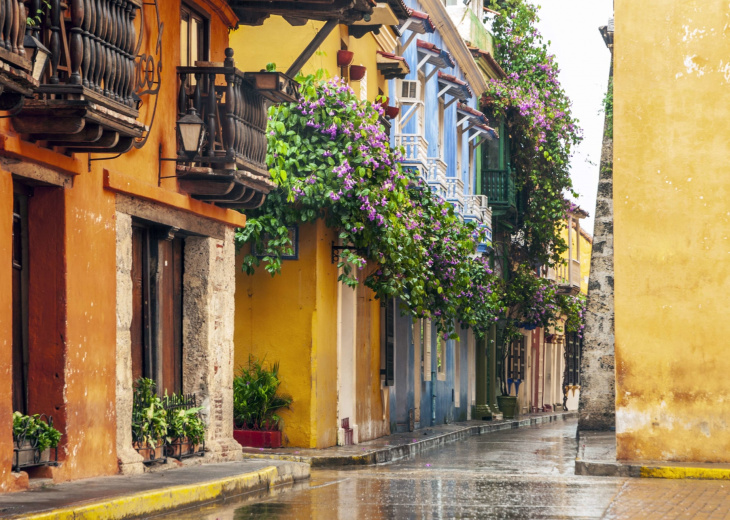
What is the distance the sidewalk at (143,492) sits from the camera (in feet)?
27.5

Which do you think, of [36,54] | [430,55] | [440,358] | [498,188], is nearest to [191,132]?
[36,54]

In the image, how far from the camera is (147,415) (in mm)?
12406

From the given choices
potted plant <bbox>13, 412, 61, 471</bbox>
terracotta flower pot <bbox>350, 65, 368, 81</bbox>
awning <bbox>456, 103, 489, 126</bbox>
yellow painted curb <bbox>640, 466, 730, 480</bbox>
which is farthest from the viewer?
awning <bbox>456, 103, 489, 126</bbox>

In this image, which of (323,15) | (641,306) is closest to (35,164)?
(323,15)

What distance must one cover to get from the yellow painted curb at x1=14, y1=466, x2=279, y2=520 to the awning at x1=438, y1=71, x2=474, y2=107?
17709 mm

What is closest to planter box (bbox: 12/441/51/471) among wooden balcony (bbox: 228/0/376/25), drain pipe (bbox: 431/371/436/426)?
wooden balcony (bbox: 228/0/376/25)

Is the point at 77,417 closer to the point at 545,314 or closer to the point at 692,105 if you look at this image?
the point at 692,105

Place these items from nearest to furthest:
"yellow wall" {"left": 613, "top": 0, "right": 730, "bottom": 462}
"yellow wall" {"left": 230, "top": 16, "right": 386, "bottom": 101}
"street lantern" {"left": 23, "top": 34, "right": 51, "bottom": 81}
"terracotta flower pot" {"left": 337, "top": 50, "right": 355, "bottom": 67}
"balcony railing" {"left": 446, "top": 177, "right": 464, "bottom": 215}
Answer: "street lantern" {"left": 23, "top": 34, "right": 51, "bottom": 81} < "yellow wall" {"left": 613, "top": 0, "right": 730, "bottom": 462} < "yellow wall" {"left": 230, "top": 16, "right": 386, "bottom": 101} < "terracotta flower pot" {"left": 337, "top": 50, "right": 355, "bottom": 67} < "balcony railing" {"left": 446, "top": 177, "right": 464, "bottom": 215}

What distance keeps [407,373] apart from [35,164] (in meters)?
16.0

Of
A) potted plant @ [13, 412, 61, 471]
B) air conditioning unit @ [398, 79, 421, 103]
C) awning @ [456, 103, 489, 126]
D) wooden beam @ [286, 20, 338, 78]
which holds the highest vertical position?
awning @ [456, 103, 489, 126]

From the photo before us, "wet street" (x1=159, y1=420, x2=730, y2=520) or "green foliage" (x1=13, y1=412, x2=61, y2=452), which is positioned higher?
"green foliage" (x1=13, y1=412, x2=61, y2=452)

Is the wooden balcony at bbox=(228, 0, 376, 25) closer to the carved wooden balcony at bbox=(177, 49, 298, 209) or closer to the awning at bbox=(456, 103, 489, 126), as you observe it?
the carved wooden balcony at bbox=(177, 49, 298, 209)

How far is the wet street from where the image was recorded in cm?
997

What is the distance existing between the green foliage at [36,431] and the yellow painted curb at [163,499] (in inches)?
38.4
